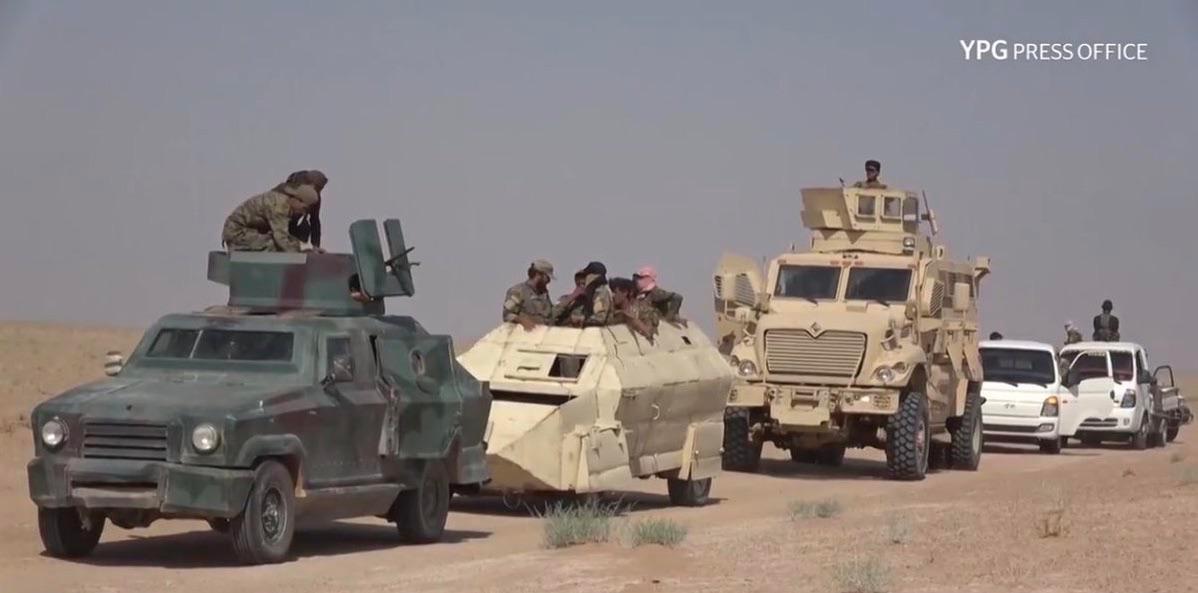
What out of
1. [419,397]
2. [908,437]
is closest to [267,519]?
[419,397]

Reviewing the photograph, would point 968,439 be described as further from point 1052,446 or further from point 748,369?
point 1052,446

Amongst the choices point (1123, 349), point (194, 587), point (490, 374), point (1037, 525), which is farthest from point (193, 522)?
point (1123, 349)

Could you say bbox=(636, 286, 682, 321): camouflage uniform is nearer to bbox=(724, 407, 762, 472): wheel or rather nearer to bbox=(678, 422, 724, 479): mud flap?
bbox=(678, 422, 724, 479): mud flap

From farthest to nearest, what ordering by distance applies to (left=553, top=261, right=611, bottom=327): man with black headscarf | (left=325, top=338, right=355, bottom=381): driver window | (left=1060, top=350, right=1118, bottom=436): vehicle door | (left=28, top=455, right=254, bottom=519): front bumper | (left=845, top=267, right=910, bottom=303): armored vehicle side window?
(left=1060, top=350, right=1118, bottom=436): vehicle door < (left=845, top=267, right=910, bottom=303): armored vehicle side window < (left=553, top=261, right=611, bottom=327): man with black headscarf < (left=325, top=338, right=355, bottom=381): driver window < (left=28, top=455, right=254, bottom=519): front bumper

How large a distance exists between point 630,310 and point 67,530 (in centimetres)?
696

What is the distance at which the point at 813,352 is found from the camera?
81.9ft

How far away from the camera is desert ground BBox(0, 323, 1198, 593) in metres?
12.6

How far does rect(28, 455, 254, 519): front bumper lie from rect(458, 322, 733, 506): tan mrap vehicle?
460 centimetres

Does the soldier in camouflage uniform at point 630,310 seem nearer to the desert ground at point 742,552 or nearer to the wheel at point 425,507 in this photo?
the desert ground at point 742,552

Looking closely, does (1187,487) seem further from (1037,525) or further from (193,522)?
(193,522)

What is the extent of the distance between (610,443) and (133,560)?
197 inches

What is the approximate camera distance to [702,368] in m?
21.0

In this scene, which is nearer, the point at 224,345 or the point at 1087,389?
the point at 224,345

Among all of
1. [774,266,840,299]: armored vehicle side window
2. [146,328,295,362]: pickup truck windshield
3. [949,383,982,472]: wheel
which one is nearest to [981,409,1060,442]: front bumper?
[949,383,982,472]: wheel
